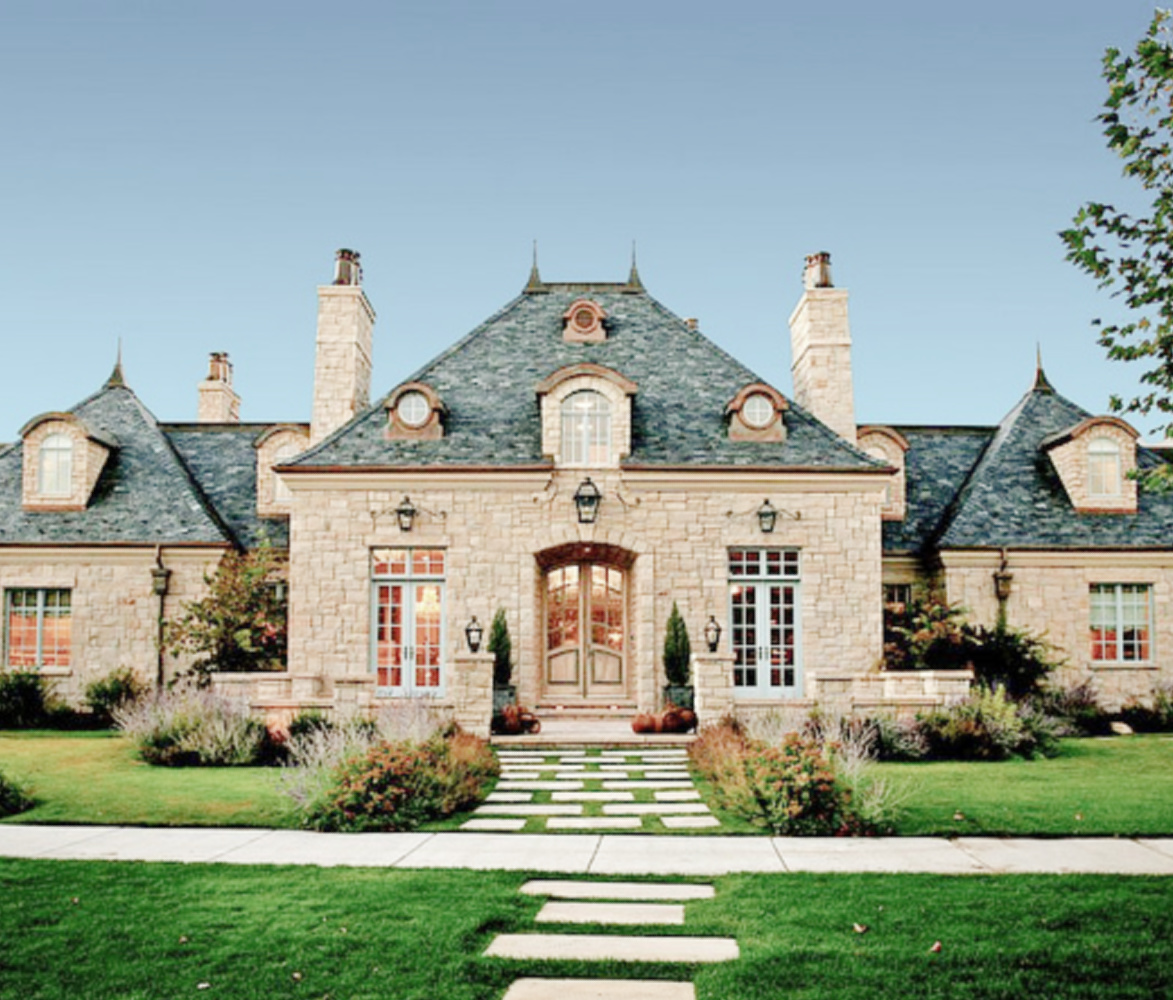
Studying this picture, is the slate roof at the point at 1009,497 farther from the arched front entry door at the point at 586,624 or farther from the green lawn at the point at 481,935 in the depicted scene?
the green lawn at the point at 481,935

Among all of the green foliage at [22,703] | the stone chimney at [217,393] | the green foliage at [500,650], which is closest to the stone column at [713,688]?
the green foliage at [500,650]

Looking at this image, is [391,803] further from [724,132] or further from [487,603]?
[724,132]

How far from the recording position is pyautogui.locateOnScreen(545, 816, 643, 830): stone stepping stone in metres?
9.73

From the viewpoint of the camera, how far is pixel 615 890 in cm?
713

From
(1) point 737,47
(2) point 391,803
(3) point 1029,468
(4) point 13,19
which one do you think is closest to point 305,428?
(4) point 13,19

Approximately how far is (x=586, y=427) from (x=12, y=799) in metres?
11.1

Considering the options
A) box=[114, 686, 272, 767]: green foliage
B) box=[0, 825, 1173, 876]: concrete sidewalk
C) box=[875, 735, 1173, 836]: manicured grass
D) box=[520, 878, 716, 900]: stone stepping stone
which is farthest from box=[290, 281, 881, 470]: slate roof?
box=[520, 878, 716, 900]: stone stepping stone

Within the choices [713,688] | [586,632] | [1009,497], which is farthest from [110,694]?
[1009,497]

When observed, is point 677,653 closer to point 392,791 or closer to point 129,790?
point 392,791

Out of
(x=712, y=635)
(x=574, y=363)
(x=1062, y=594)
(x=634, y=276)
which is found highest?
(x=634, y=276)

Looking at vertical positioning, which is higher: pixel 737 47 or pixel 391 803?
pixel 737 47

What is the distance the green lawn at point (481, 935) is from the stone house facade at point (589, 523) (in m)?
9.01

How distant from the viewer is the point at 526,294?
72.8 feet

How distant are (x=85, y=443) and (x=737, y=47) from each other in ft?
48.0
